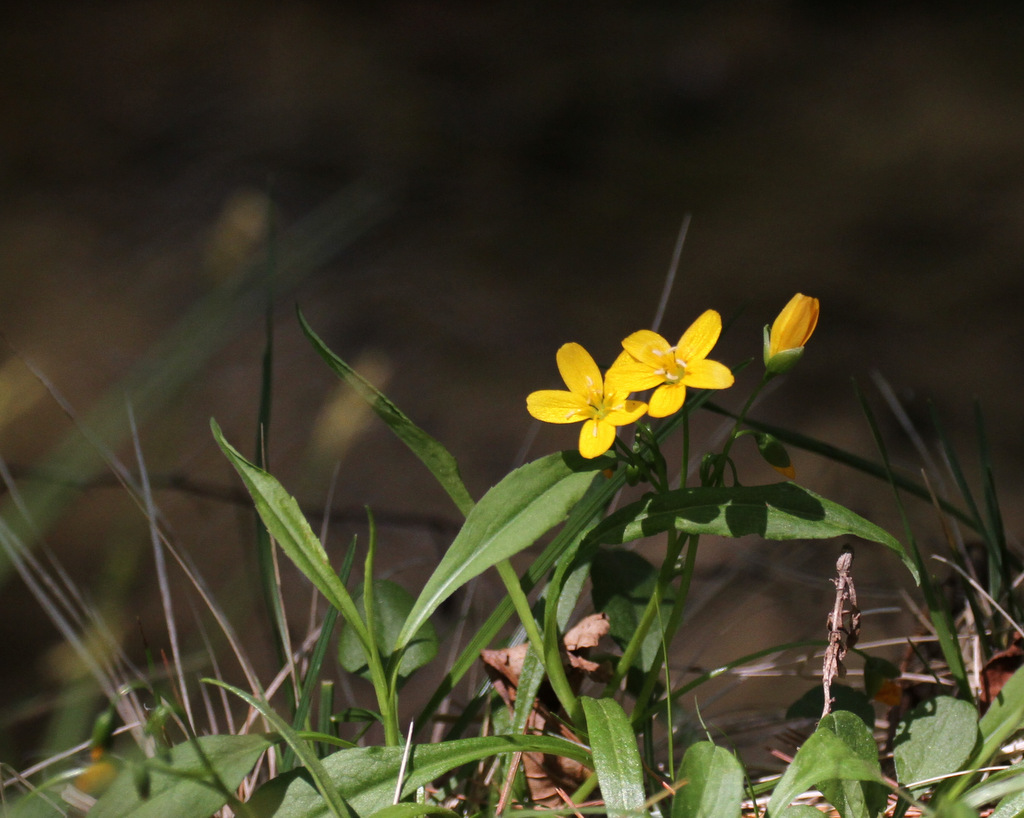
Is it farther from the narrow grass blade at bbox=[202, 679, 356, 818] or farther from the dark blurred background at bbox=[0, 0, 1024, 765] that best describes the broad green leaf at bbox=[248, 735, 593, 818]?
the dark blurred background at bbox=[0, 0, 1024, 765]

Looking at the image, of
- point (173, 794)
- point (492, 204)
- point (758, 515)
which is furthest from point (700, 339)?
point (492, 204)

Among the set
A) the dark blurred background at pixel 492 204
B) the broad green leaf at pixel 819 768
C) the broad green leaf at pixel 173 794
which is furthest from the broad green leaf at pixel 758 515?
the dark blurred background at pixel 492 204

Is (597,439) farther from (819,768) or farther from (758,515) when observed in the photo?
(819,768)

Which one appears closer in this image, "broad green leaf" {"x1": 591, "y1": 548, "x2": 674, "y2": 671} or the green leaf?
the green leaf

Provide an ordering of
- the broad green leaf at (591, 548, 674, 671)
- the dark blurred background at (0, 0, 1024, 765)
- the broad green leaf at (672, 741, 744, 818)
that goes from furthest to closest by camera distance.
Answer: the dark blurred background at (0, 0, 1024, 765), the broad green leaf at (591, 548, 674, 671), the broad green leaf at (672, 741, 744, 818)

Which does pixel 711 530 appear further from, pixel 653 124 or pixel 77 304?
pixel 77 304

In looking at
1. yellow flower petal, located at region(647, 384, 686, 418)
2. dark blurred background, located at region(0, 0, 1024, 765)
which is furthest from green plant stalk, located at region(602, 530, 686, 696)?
dark blurred background, located at region(0, 0, 1024, 765)

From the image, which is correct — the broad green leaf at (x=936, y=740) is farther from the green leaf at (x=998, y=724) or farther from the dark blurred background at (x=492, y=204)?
the dark blurred background at (x=492, y=204)
